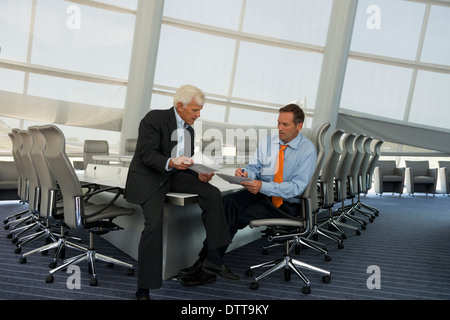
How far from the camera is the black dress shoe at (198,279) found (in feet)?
8.28

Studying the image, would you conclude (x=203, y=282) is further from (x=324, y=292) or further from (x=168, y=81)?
(x=168, y=81)

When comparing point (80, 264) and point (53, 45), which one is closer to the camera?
point (80, 264)

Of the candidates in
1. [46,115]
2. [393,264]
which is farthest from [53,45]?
[393,264]

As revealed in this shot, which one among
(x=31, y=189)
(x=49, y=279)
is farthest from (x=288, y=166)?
(x=31, y=189)

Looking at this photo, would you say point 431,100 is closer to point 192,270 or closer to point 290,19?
point 290,19

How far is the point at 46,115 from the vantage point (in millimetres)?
7766

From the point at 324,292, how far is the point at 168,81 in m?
6.77

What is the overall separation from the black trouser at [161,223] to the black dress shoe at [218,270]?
6.6 inches

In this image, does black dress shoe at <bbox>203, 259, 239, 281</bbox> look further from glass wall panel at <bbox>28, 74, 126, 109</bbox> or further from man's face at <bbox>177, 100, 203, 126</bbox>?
glass wall panel at <bbox>28, 74, 126, 109</bbox>

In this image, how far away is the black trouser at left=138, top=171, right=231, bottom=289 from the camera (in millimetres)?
2223

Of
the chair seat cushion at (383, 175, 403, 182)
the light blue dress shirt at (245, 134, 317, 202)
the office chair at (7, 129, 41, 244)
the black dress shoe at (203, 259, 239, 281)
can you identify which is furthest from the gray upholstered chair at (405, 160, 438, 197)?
the office chair at (7, 129, 41, 244)

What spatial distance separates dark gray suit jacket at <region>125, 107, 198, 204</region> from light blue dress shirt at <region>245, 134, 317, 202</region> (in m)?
0.67

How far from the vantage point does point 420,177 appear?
31.0 ft
